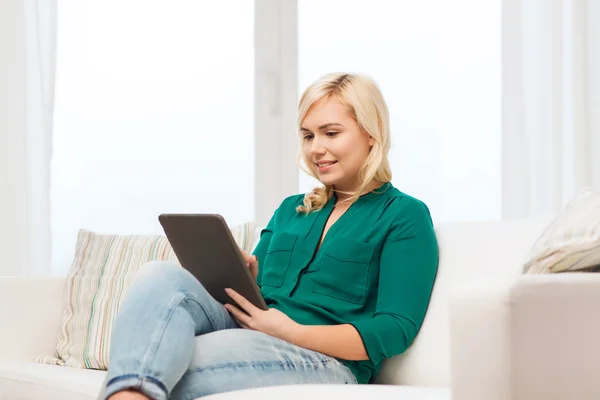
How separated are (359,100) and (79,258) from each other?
1.07 m

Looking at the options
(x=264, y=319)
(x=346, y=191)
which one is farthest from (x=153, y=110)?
(x=264, y=319)

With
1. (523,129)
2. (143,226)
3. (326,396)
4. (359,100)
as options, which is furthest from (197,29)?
(326,396)

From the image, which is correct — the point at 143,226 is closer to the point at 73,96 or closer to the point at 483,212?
the point at 73,96

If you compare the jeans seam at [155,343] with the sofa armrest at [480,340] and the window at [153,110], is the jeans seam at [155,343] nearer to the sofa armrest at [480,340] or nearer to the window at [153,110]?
the sofa armrest at [480,340]

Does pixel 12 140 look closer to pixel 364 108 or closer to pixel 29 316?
pixel 29 316

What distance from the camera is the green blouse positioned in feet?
5.56

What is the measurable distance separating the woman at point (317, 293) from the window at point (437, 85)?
140cm

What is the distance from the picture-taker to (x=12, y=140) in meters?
3.49

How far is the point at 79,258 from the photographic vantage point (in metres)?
2.44

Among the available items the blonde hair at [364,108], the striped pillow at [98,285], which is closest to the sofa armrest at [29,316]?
the striped pillow at [98,285]

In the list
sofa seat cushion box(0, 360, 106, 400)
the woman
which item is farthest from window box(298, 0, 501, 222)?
sofa seat cushion box(0, 360, 106, 400)

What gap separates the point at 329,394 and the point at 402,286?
0.38 m

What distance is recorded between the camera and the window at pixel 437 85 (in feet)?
11.0

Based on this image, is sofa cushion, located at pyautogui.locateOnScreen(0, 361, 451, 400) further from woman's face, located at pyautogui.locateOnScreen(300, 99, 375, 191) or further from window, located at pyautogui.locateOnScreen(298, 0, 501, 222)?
window, located at pyautogui.locateOnScreen(298, 0, 501, 222)
